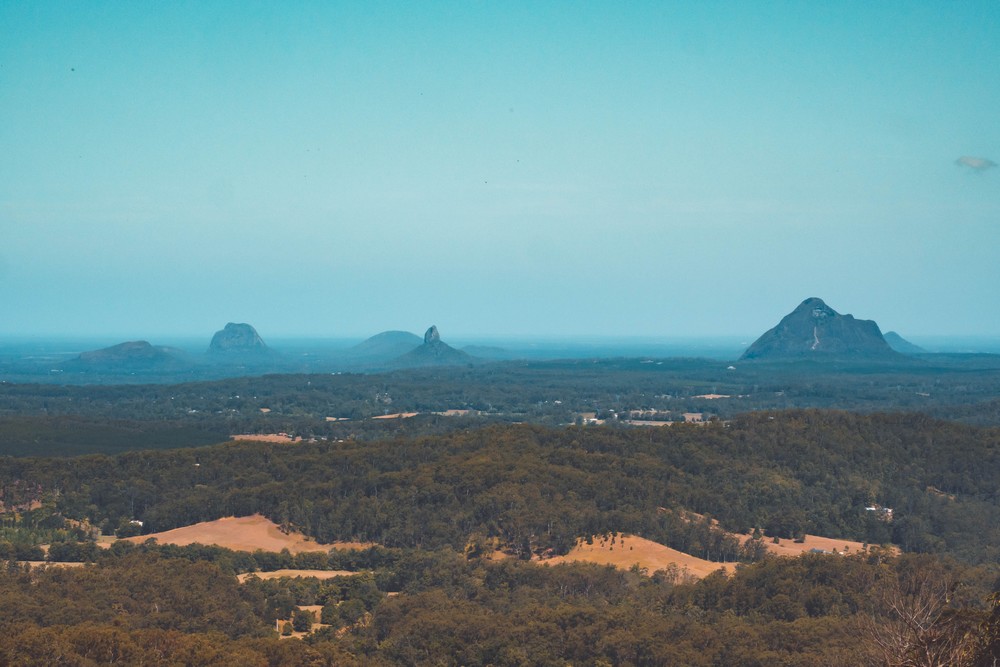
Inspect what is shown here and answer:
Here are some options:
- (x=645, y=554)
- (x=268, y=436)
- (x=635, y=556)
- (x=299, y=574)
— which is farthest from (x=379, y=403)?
(x=635, y=556)

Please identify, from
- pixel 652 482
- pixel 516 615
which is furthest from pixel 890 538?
pixel 516 615

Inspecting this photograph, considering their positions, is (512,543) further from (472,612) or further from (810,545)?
(810,545)

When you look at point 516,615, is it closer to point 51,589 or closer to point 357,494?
point 51,589

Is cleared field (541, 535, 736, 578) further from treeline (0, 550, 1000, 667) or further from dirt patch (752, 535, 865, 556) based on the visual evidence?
dirt patch (752, 535, 865, 556)

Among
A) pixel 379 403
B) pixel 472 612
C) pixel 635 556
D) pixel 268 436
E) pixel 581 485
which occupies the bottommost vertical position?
pixel 635 556

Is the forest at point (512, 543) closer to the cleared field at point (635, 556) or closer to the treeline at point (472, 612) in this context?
the treeline at point (472, 612)

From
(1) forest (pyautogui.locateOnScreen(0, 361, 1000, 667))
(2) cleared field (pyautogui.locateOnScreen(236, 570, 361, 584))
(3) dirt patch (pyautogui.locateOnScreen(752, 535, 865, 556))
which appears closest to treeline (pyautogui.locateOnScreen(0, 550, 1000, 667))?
(1) forest (pyautogui.locateOnScreen(0, 361, 1000, 667))

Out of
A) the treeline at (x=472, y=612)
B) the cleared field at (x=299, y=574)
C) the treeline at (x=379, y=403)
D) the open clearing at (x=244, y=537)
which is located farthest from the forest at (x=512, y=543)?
the treeline at (x=379, y=403)
